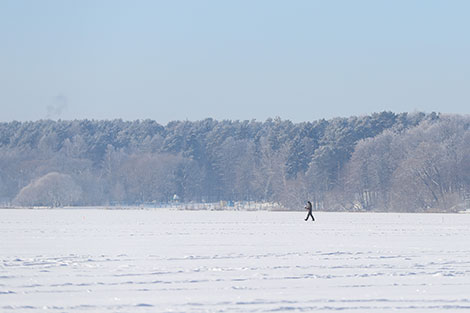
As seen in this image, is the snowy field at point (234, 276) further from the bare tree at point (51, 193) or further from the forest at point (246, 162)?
the bare tree at point (51, 193)

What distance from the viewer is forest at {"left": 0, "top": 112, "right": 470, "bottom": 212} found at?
77875mm

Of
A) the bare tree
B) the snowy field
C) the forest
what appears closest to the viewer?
the snowy field

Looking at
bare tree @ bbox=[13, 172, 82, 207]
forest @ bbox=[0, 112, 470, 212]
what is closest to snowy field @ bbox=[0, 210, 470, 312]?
forest @ bbox=[0, 112, 470, 212]

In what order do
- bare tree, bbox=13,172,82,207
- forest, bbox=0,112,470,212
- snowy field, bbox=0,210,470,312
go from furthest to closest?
bare tree, bbox=13,172,82,207 < forest, bbox=0,112,470,212 < snowy field, bbox=0,210,470,312

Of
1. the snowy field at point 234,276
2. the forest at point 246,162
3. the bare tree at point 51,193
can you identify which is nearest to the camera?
the snowy field at point 234,276

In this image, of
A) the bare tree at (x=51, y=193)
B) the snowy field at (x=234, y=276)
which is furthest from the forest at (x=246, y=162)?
the snowy field at (x=234, y=276)

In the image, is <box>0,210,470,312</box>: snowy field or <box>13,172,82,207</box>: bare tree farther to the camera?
<box>13,172,82,207</box>: bare tree

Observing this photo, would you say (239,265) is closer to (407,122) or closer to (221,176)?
(407,122)

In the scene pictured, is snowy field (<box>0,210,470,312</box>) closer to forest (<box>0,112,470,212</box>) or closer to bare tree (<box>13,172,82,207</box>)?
forest (<box>0,112,470,212</box>)

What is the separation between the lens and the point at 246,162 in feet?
366

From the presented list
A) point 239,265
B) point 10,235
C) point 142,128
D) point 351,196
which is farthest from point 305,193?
point 239,265

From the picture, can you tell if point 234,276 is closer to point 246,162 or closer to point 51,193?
point 51,193

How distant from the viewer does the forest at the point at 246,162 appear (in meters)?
77.9

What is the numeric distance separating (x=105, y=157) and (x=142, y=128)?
560 inches
